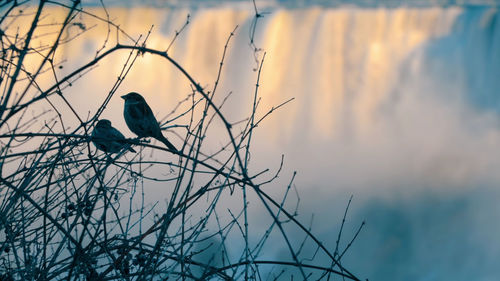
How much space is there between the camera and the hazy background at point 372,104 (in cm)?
2261

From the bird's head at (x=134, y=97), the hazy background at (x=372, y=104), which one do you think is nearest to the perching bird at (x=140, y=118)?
the bird's head at (x=134, y=97)

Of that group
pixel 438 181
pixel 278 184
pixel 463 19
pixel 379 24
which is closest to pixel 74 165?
pixel 278 184

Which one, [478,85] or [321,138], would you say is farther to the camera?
[478,85]

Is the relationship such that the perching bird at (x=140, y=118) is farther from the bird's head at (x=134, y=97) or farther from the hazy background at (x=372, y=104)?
the hazy background at (x=372, y=104)

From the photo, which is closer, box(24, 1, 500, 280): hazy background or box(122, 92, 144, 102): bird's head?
box(122, 92, 144, 102): bird's head

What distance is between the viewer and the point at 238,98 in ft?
96.2

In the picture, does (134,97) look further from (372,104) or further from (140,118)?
(372,104)

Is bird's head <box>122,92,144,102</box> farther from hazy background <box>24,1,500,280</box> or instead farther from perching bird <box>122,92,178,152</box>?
hazy background <box>24,1,500,280</box>

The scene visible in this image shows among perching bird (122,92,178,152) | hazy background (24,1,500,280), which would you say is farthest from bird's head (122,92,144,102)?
hazy background (24,1,500,280)

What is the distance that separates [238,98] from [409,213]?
354 inches

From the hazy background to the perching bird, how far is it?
12939 millimetres

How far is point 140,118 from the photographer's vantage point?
5672 millimetres

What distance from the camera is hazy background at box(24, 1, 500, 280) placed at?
74.2ft

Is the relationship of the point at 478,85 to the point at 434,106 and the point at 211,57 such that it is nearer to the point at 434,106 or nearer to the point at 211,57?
the point at 434,106
